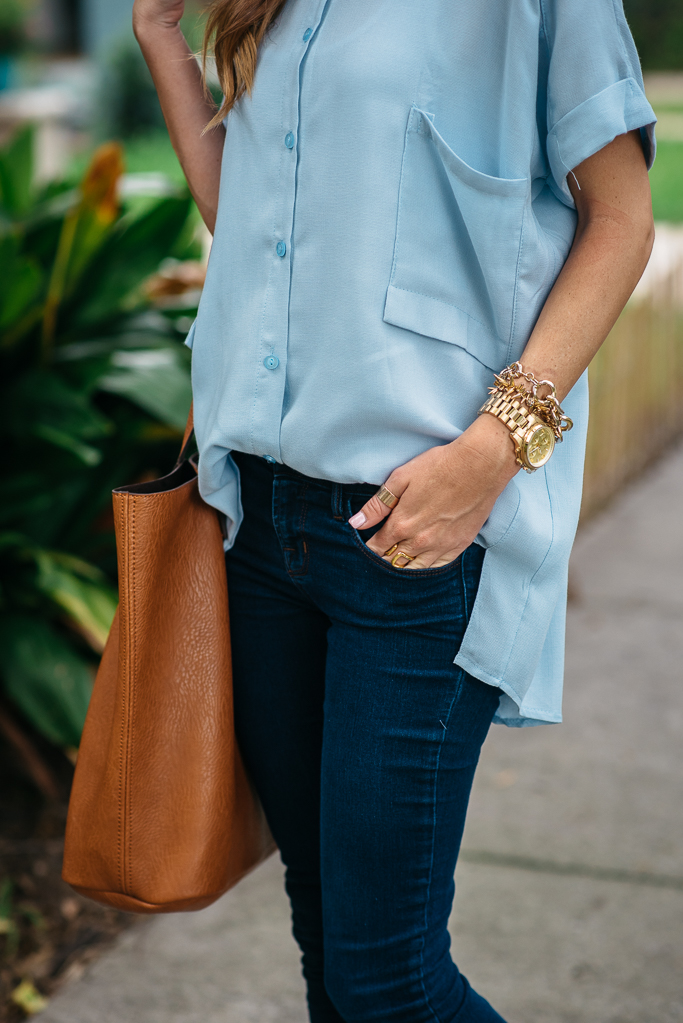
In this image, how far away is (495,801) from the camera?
9.25 feet

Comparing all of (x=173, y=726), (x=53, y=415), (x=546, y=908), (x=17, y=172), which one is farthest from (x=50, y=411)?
(x=546, y=908)

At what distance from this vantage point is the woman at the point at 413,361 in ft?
3.68

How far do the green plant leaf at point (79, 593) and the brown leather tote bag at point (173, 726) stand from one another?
3.92ft

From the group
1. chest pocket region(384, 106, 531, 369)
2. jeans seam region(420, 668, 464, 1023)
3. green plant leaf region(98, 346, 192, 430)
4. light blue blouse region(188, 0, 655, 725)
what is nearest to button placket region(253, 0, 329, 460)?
light blue blouse region(188, 0, 655, 725)

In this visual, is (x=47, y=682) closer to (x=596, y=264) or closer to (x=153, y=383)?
(x=153, y=383)

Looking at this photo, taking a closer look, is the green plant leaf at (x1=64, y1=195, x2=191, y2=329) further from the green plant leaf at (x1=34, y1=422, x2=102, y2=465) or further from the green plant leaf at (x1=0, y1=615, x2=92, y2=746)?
the green plant leaf at (x1=0, y1=615, x2=92, y2=746)

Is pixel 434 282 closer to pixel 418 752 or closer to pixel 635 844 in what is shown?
pixel 418 752

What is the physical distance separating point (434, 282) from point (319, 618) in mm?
441

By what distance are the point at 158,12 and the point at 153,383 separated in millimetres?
1387

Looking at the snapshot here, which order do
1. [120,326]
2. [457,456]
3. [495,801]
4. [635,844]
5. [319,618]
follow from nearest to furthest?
[457,456] < [319,618] < [635,844] < [495,801] < [120,326]

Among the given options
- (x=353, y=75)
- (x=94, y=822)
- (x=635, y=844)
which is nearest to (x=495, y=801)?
(x=635, y=844)

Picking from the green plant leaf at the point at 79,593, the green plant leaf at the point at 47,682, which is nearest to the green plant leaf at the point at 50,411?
the green plant leaf at the point at 79,593

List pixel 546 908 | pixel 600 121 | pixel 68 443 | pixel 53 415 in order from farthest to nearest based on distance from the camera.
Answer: pixel 53 415, pixel 68 443, pixel 546 908, pixel 600 121

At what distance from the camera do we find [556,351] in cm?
115
